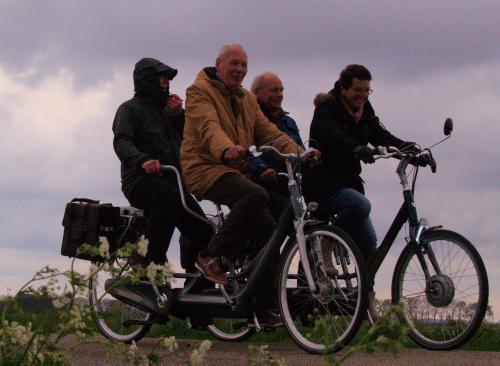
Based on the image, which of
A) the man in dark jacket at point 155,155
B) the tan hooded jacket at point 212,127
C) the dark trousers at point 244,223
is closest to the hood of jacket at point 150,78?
the man in dark jacket at point 155,155

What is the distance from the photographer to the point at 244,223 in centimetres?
812

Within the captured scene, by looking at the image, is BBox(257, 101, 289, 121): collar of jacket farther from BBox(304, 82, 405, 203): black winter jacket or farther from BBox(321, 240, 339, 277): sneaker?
BBox(321, 240, 339, 277): sneaker

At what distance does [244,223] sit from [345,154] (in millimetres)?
1084

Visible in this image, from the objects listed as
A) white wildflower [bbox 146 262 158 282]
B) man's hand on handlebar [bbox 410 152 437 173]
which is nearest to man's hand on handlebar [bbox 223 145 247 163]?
man's hand on handlebar [bbox 410 152 437 173]

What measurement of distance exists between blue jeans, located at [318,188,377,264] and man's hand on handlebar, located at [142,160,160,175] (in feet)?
4.65

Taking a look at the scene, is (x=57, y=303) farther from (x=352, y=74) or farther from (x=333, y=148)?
(x=352, y=74)

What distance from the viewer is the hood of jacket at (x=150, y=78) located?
361 inches

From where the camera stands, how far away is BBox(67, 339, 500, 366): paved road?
7.34 meters

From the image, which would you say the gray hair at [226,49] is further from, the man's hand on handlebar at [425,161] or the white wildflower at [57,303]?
the white wildflower at [57,303]

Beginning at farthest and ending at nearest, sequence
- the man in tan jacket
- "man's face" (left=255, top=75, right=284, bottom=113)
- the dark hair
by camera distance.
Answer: "man's face" (left=255, top=75, right=284, bottom=113), the dark hair, the man in tan jacket

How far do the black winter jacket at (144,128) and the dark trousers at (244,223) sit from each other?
0.81m

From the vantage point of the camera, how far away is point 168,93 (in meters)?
9.41

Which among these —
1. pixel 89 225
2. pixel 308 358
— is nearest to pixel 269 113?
pixel 89 225

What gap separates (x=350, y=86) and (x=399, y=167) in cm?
95
